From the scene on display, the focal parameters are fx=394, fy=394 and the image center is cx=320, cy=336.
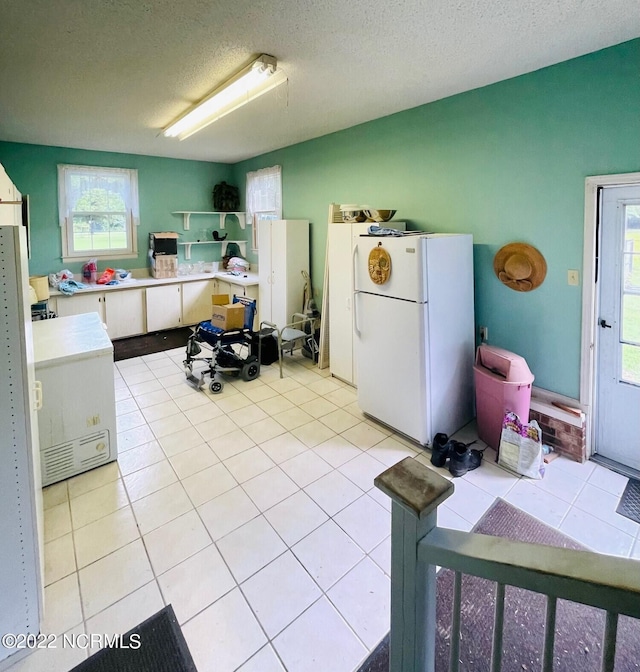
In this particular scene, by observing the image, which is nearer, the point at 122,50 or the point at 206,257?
the point at 122,50

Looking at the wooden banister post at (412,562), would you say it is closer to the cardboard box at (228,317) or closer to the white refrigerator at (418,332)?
the white refrigerator at (418,332)

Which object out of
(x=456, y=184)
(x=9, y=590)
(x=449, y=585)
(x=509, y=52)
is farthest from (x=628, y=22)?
(x=9, y=590)

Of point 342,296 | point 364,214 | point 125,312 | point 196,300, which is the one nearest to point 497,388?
point 342,296

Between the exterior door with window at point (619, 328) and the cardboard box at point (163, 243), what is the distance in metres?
5.56

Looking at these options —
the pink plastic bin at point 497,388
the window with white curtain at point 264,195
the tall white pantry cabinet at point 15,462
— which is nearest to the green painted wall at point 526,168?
the pink plastic bin at point 497,388

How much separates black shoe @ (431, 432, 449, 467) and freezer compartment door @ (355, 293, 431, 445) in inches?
4.0

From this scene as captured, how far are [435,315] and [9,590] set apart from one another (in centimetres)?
271

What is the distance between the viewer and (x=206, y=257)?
6879mm

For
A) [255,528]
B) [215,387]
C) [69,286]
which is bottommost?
[255,528]

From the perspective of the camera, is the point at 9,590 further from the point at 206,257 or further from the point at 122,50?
the point at 206,257

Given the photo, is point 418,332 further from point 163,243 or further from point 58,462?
point 163,243

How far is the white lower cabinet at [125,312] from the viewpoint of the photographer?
5527 millimetres

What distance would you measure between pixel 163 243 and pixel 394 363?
4.59 m

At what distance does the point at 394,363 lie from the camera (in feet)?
10.2
